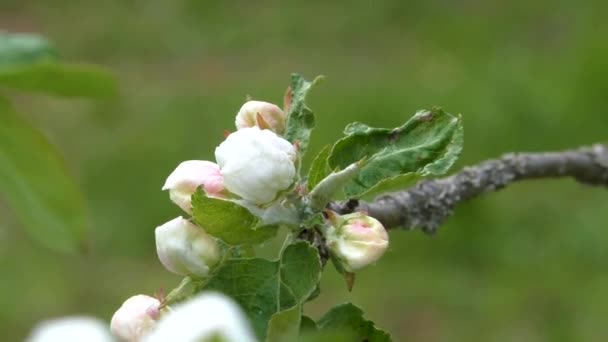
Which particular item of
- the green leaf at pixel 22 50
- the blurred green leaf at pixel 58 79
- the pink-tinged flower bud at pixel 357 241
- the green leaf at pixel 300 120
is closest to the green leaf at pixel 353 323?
the pink-tinged flower bud at pixel 357 241

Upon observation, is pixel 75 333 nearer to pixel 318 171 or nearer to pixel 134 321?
pixel 134 321

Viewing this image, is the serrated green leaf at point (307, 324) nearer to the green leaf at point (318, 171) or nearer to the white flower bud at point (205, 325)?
the green leaf at point (318, 171)

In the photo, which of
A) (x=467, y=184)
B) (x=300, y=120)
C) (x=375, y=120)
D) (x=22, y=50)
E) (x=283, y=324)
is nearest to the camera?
(x=283, y=324)

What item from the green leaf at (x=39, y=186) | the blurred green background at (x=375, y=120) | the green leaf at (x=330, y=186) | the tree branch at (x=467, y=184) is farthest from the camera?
the blurred green background at (x=375, y=120)

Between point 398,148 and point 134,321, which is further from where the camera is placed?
point 398,148

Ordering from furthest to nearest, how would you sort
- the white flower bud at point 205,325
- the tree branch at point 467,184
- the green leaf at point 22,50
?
1. the green leaf at point 22,50
2. the tree branch at point 467,184
3. the white flower bud at point 205,325

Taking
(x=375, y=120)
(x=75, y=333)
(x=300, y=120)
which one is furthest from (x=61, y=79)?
(x=375, y=120)
